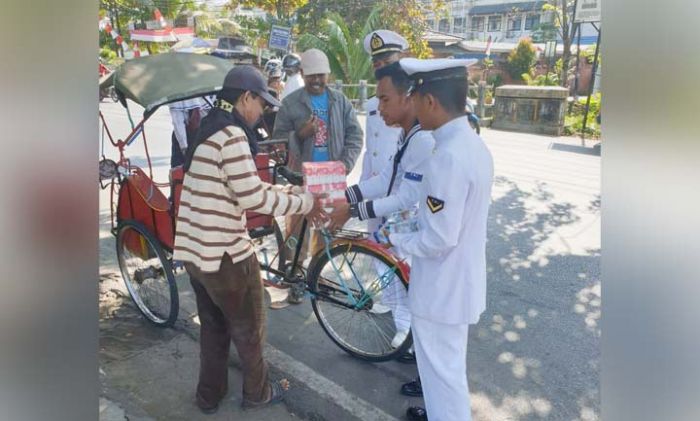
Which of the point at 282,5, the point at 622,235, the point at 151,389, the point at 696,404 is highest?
the point at 282,5

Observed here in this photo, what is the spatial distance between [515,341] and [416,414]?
3.92ft

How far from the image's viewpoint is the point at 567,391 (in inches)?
121

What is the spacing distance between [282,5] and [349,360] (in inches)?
429

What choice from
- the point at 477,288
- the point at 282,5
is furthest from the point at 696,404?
the point at 282,5

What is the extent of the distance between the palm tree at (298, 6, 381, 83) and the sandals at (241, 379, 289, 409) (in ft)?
47.4

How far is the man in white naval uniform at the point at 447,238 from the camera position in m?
2.14

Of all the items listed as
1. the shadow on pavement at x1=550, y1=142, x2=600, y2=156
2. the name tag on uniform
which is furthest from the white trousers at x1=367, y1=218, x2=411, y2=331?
the shadow on pavement at x1=550, y1=142, x2=600, y2=156

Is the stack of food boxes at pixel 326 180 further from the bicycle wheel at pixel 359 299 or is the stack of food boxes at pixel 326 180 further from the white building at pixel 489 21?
the white building at pixel 489 21

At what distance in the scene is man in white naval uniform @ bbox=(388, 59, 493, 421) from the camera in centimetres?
214

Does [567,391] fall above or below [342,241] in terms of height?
below

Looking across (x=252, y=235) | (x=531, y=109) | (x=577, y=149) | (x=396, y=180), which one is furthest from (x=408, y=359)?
(x=531, y=109)

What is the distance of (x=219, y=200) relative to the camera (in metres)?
2.44

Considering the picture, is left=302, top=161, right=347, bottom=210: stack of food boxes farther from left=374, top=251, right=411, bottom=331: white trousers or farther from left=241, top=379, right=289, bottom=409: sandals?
left=241, top=379, right=289, bottom=409: sandals

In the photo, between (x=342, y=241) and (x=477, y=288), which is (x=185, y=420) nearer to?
(x=342, y=241)
